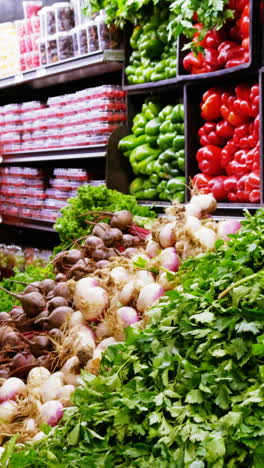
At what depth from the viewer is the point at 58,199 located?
5.96 meters

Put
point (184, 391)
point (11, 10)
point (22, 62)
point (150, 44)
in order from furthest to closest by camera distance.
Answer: point (11, 10), point (22, 62), point (150, 44), point (184, 391)

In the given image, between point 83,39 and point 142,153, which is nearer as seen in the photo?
point 142,153

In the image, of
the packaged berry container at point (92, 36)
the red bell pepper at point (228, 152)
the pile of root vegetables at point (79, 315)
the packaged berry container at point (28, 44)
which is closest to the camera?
the pile of root vegetables at point (79, 315)

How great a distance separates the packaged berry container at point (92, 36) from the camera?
5035 millimetres

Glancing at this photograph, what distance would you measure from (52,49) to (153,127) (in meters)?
1.45

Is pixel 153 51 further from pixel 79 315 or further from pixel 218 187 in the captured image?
pixel 79 315

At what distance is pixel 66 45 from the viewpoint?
554 cm

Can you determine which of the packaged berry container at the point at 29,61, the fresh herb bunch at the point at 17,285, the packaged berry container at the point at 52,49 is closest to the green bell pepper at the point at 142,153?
the fresh herb bunch at the point at 17,285

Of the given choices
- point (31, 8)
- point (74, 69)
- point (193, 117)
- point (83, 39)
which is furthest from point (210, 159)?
point (31, 8)

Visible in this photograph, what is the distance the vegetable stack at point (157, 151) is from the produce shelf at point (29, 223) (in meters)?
1.19

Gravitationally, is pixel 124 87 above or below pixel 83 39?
below

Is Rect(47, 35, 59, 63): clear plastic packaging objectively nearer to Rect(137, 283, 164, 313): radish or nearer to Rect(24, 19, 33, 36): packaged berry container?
Rect(24, 19, 33, 36): packaged berry container

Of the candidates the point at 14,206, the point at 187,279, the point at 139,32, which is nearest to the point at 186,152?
the point at 139,32

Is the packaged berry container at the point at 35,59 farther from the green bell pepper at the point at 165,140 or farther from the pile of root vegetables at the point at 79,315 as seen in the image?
the pile of root vegetables at the point at 79,315
